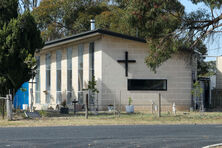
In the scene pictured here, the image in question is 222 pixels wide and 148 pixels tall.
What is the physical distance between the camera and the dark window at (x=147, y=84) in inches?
1154

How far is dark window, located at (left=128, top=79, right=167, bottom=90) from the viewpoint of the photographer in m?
29.3

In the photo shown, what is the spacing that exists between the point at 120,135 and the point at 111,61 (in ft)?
46.8

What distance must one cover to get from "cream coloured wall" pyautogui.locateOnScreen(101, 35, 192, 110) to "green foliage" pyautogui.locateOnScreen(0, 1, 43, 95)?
5.84m

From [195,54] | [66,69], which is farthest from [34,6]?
[195,54]

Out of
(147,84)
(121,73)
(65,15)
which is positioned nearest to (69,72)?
(121,73)

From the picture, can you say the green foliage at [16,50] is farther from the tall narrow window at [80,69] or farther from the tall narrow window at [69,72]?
the tall narrow window at [69,72]

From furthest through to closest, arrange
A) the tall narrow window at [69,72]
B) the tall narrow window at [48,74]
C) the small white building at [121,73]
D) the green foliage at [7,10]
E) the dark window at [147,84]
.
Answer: the tall narrow window at [48,74] → the tall narrow window at [69,72] → the dark window at [147,84] → the small white building at [121,73] → the green foliage at [7,10]

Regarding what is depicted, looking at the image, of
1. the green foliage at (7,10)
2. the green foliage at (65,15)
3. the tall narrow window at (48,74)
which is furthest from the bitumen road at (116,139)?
the green foliage at (65,15)

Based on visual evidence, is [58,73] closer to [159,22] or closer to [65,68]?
[65,68]

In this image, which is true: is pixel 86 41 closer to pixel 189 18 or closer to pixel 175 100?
pixel 175 100

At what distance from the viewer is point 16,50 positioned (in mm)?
24172

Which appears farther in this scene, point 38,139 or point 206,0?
point 206,0

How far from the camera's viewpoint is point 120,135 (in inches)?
597

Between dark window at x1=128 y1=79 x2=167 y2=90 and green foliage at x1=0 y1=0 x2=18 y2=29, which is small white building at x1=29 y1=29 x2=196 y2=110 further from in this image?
green foliage at x1=0 y1=0 x2=18 y2=29
